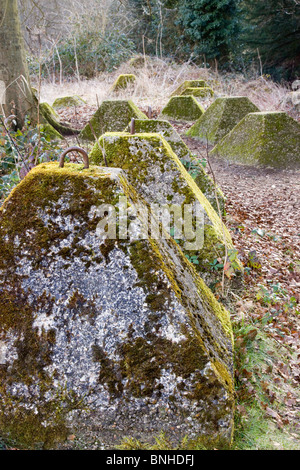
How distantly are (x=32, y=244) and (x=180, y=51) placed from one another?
22.3 meters

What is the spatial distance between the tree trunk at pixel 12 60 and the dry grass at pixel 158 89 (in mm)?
4046

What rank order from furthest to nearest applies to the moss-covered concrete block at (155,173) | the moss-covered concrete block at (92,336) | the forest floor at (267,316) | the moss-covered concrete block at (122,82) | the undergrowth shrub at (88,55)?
the undergrowth shrub at (88,55)
the moss-covered concrete block at (122,82)
the moss-covered concrete block at (155,173)
the forest floor at (267,316)
the moss-covered concrete block at (92,336)

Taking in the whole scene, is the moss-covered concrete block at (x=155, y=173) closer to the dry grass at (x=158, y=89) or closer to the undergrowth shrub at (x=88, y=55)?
the dry grass at (x=158, y=89)

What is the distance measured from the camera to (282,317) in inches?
139

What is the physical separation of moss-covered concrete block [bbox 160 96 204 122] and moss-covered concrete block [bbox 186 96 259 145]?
1285 mm

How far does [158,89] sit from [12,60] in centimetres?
799

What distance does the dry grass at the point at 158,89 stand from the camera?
12.6m

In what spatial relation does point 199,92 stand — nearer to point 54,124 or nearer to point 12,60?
point 54,124

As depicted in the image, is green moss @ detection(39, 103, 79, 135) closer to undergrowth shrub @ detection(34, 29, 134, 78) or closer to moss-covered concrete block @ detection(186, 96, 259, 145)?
moss-covered concrete block @ detection(186, 96, 259, 145)

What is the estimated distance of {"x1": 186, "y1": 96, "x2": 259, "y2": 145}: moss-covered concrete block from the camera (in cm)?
947

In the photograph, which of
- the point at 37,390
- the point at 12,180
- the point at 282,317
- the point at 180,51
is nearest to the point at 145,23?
the point at 180,51

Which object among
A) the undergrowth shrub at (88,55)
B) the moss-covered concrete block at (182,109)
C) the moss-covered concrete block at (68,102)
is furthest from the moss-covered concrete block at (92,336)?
the undergrowth shrub at (88,55)

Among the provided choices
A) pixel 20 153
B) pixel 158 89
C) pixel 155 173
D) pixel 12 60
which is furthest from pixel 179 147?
pixel 158 89
